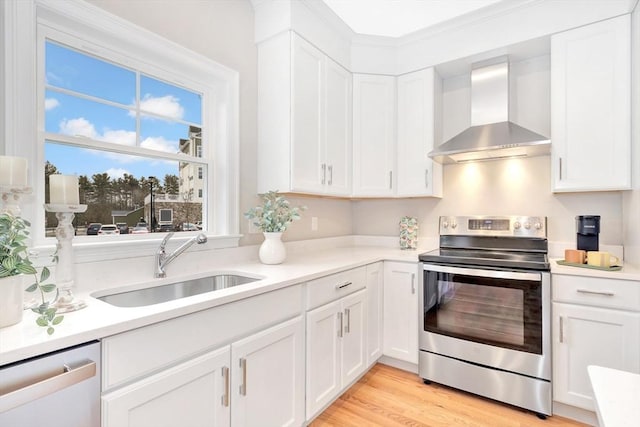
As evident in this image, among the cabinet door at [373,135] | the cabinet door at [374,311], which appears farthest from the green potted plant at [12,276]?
the cabinet door at [373,135]

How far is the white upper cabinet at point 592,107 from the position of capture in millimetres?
2023

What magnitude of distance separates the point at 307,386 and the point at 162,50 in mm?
1945

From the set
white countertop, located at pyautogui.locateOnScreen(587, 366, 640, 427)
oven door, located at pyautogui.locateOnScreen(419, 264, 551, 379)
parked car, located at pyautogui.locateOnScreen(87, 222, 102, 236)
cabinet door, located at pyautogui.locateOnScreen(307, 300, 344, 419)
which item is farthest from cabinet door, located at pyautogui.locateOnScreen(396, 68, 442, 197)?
parked car, located at pyautogui.locateOnScreen(87, 222, 102, 236)

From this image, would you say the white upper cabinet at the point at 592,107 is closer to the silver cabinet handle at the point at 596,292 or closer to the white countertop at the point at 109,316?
the silver cabinet handle at the point at 596,292

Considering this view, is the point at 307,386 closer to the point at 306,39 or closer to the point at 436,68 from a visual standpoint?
the point at 306,39

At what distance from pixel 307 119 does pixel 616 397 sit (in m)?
2.05

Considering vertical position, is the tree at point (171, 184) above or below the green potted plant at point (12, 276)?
above

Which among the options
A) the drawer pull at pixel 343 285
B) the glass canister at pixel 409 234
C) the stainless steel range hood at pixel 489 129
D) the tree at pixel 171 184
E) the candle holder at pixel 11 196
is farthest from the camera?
the glass canister at pixel 409 234

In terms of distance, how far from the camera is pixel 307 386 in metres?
1.75

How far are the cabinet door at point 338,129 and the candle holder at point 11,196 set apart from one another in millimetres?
1770

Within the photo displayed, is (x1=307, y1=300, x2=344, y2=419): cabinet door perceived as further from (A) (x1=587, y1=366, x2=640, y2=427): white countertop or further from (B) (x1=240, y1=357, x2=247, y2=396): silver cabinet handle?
(A) (x1=587, y1=366, x2=640, y2=427): white countertop

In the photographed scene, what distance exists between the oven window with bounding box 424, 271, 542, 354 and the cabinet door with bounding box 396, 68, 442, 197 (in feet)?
2.67

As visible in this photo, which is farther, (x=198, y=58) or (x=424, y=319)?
(x=424, y=319)

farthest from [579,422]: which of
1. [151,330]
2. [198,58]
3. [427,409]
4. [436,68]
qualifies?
[198,58]
